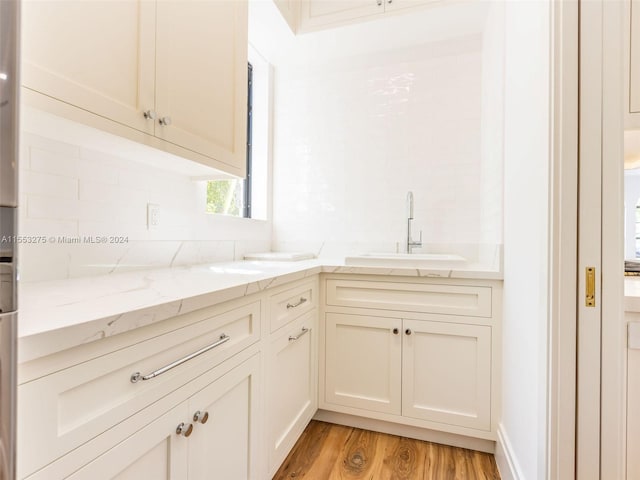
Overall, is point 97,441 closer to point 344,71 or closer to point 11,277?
point 11,277

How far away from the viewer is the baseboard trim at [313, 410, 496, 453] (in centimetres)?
160

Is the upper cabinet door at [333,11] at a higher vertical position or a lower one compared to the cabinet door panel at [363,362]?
higher

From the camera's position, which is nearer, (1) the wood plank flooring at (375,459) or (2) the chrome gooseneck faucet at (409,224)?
(1) the wood plank flooring at (375,459)

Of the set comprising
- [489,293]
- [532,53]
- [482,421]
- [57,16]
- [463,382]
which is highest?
[532,53]

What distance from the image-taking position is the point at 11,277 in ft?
1.22

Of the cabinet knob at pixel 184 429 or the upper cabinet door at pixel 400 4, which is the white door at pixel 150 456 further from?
the upper cabinet door at pixel 400 4

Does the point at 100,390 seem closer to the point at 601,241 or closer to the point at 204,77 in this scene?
the point at 204,77

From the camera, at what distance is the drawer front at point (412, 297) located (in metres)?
1.55

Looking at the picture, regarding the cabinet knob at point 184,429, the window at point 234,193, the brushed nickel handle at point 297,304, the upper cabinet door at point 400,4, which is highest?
the upper cabinet door at point 400,4

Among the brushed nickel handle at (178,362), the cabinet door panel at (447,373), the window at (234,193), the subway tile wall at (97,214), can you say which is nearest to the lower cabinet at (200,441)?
the brushed nickel handle at (178,362)

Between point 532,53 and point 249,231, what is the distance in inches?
64.6

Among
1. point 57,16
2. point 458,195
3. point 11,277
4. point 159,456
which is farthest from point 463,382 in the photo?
point 57,16

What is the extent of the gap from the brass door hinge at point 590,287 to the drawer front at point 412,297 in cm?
64

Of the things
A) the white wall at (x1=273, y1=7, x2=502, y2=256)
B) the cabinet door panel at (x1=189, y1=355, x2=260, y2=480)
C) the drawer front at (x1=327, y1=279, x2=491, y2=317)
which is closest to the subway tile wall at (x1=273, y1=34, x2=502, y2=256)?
the white wall at (x1=273, y1=7, x2=502, y2=256)
